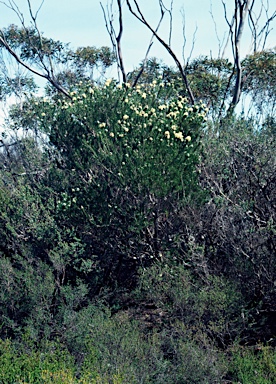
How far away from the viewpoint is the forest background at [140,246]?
215 inches

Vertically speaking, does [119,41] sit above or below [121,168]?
above

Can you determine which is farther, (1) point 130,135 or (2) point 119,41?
(2) point 119,41

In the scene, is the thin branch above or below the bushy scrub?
above

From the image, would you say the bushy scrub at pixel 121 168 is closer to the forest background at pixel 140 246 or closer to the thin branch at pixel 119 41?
the forest background at pixel 140 246

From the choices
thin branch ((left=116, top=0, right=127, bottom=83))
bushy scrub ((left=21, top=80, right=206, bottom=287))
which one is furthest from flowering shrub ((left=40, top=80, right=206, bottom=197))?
thin branch ((left=116, top=0, right=127, bottom=83))

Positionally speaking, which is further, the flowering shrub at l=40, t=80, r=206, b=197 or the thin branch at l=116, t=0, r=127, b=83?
the thin branch at l=116, t=0, r=127, b=83

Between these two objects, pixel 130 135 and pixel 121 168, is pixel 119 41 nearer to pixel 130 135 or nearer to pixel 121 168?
pixel 130 135

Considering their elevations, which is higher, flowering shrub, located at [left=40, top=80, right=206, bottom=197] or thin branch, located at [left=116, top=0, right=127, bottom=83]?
thin branch, located at [left=116, top=0, right=127, bottom=83]

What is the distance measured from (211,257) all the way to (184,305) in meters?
0.96

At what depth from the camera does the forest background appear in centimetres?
546

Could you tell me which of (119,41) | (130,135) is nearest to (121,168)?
(130,135)

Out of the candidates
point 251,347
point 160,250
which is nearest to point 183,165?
point 160,250

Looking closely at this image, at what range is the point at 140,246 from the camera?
715 cm

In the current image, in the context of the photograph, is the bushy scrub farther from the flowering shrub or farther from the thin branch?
the thin branch
